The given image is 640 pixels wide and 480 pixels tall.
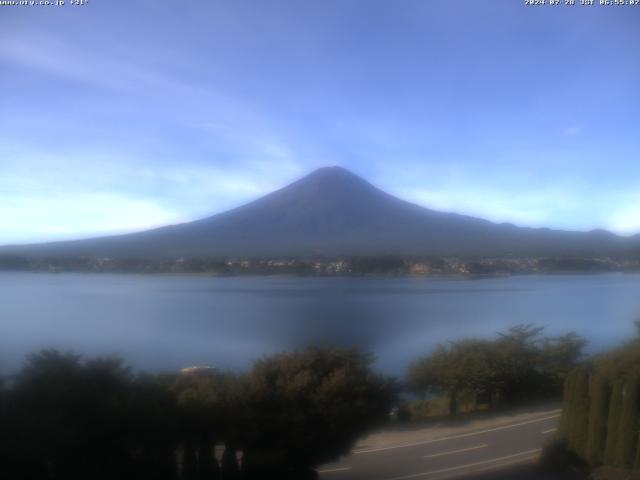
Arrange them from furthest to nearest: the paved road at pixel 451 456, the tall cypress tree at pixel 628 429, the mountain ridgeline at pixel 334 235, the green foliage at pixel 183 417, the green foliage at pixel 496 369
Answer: the mountain ridgeline at pixel 334 235, the green foliage at pixel 496 369, the tall cypress tree at pixel 628 429, the paved road at pixel 451 456, the green foliage at pixel 183 417

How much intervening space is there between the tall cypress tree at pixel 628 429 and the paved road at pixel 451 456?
116cm

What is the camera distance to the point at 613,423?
366 inches

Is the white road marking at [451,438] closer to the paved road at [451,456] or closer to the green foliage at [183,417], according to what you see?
the paved road at [451,456]

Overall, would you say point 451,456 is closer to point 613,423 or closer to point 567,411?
point 567,411

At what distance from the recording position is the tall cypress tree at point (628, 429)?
9.02 metres

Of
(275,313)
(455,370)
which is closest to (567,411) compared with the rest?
(455,370)

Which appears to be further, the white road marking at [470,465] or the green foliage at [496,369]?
the green foliage at [496,369]

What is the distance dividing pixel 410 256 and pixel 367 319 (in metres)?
3.59

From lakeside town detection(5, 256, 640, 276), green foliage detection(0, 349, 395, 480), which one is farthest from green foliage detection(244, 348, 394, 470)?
lakeside town detection(5, 256, 640, 276)

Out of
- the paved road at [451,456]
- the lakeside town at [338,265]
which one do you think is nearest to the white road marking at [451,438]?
the paved road at [451,456]

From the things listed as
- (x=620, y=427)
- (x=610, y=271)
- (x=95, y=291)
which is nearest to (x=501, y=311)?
(x=610, y=271)

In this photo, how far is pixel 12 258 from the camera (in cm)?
1086

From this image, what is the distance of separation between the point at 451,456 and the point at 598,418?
7.62ft

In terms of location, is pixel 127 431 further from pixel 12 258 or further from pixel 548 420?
pixel 548 420
